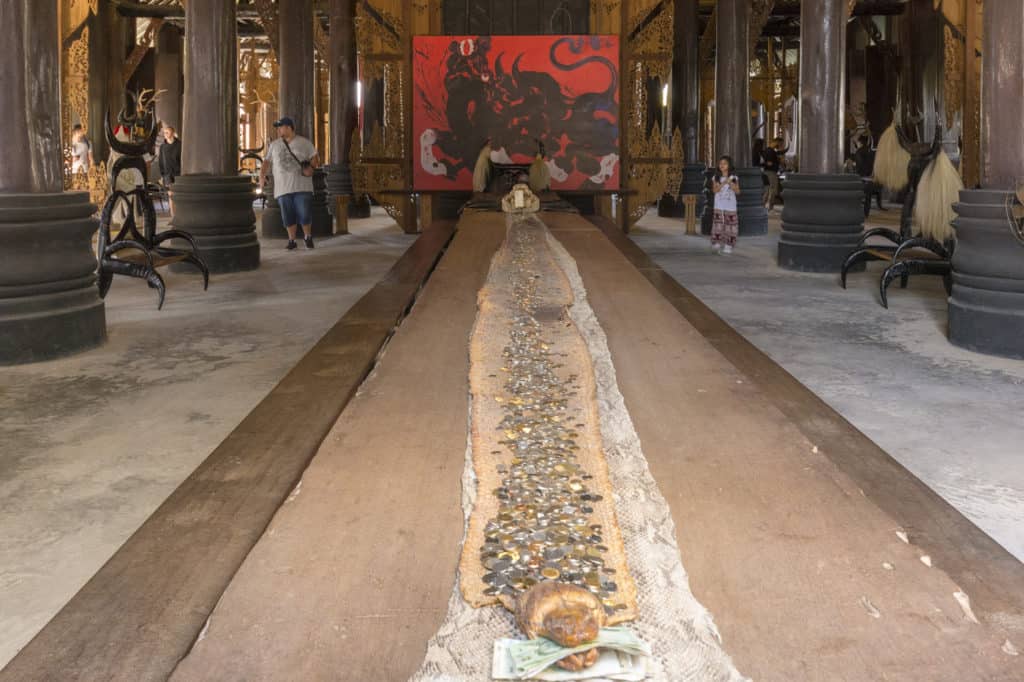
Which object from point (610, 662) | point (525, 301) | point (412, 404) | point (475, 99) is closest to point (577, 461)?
point (412, 404)

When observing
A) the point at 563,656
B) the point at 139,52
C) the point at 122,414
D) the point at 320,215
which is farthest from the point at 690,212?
the point at 563,656

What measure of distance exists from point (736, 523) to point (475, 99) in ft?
38.9

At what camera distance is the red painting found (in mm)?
12805

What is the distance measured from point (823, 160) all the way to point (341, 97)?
734 centimetres

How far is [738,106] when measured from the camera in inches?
505

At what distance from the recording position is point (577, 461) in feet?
6.25

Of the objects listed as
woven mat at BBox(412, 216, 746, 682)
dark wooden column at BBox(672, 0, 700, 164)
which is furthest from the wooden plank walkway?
dark wooden column at BBox(672, 0, 700, 164)

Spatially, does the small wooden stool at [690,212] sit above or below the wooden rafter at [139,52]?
below

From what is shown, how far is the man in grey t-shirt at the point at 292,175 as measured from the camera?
1073 cm

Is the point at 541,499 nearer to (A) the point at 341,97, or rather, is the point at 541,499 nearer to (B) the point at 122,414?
(B) the point at 122,414

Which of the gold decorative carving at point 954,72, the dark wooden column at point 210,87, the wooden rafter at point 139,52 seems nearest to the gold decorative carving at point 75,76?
the dark wooden column at point 210,87

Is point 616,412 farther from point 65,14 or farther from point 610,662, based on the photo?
point 65,14

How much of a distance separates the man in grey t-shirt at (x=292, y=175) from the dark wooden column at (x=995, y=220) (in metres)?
6.95

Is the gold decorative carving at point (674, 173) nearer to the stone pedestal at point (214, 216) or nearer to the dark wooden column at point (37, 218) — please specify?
the stone pedestal at point (214, 216)
